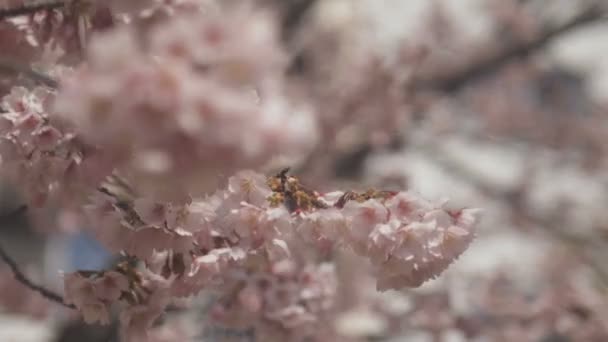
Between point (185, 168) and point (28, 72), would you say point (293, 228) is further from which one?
point (185, 168)

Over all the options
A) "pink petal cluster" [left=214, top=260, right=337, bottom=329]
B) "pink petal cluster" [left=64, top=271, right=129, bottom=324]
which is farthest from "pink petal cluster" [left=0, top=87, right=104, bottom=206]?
"pink petal cluster" [left=214, top=260, right=337, bottom=329]

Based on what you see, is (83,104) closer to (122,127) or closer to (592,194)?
(122,127)

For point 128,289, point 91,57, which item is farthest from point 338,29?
point 91,57

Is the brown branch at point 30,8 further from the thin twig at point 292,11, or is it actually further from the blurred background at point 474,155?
the thin twig at point 292,11

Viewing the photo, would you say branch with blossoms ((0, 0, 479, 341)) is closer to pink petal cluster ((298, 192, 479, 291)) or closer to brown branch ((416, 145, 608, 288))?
pink petal cluster ((298, 192, 479, 291))

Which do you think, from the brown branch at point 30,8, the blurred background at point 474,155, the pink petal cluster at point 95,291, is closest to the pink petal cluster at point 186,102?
the brown branch at point 30,8
